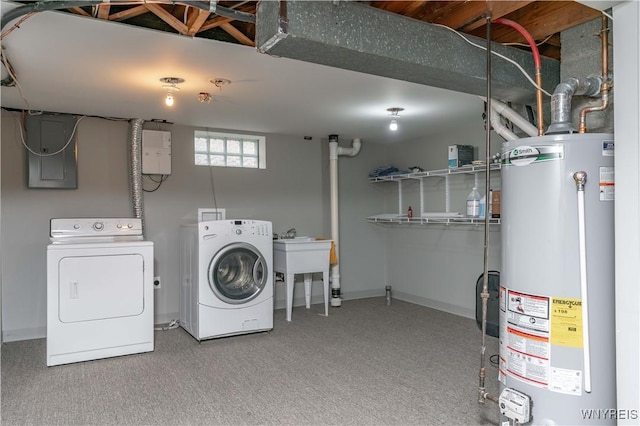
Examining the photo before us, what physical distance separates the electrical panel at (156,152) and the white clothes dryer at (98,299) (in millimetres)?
1040

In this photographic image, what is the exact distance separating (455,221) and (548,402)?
9.76 feet

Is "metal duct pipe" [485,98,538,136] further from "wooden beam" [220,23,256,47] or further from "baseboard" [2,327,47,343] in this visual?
"baseboard" [2,327,47,343]

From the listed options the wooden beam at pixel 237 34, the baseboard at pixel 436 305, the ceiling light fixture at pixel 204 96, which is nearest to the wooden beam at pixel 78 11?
the wooden beam at pixel 237 34

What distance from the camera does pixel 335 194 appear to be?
18.2 ft

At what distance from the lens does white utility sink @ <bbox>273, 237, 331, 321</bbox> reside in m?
4.68

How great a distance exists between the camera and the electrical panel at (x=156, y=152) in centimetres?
457

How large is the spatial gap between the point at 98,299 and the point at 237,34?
2.41m

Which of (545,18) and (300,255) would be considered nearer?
(545,18)

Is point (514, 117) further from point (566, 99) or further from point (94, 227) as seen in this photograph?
point (94, 227)

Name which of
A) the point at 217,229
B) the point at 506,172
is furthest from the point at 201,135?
the point at 506,172

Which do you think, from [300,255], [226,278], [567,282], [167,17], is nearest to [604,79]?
[567,282]

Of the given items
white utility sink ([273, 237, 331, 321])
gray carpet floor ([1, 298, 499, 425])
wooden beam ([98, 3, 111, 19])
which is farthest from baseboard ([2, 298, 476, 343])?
wooden beam ([98, 3, 111, 19])

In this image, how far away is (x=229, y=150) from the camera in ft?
17.1

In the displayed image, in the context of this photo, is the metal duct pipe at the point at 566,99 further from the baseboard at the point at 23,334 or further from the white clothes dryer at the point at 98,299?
the baseboard at the point at 23,334
